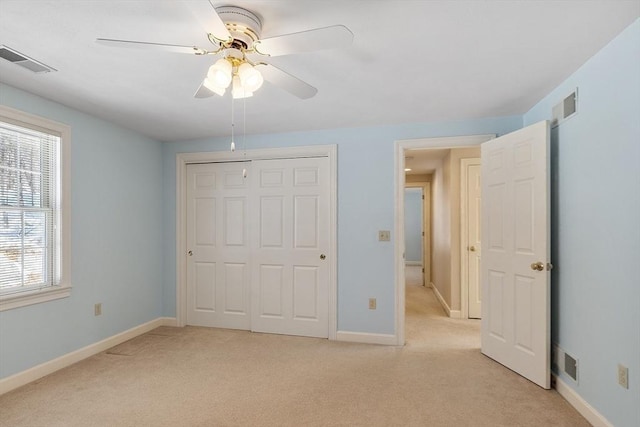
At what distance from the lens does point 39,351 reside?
2812 millimetres

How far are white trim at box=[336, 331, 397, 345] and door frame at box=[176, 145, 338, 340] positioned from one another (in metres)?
0.09

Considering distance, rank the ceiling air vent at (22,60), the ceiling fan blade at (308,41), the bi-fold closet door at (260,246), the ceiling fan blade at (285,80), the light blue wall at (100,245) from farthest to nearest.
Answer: the bi-fold closet door at (260,246), the light blue wall at (100,245), the ceiling air vent at (22,60), the ceiling fan blade at (285,80), the ceiling fan blade at (308,41)

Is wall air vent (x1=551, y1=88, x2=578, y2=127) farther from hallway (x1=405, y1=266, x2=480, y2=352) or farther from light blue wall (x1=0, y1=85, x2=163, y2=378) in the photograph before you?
light blue wall (x1=0, y1=85, x2=163, y2=378)

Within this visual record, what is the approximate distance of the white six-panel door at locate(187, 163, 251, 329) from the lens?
4129 mm

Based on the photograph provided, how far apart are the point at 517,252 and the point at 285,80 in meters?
2.33

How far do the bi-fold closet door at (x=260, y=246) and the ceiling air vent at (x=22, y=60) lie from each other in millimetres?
2051

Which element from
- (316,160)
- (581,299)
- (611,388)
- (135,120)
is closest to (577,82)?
(581,299)

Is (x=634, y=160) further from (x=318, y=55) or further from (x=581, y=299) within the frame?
(x=318, y=55)

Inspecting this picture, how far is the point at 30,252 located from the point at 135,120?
4.90 ft

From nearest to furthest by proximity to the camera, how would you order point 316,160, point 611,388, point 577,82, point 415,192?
point 611,388, point 577,82, point 316,160, point 415,192

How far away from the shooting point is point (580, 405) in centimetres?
229

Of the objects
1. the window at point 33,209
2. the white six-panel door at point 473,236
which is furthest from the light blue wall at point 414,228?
the window at point 33,209

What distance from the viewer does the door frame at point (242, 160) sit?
12.3 feet

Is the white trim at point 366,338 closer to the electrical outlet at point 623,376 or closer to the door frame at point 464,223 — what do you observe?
the door frame at point 464,223
